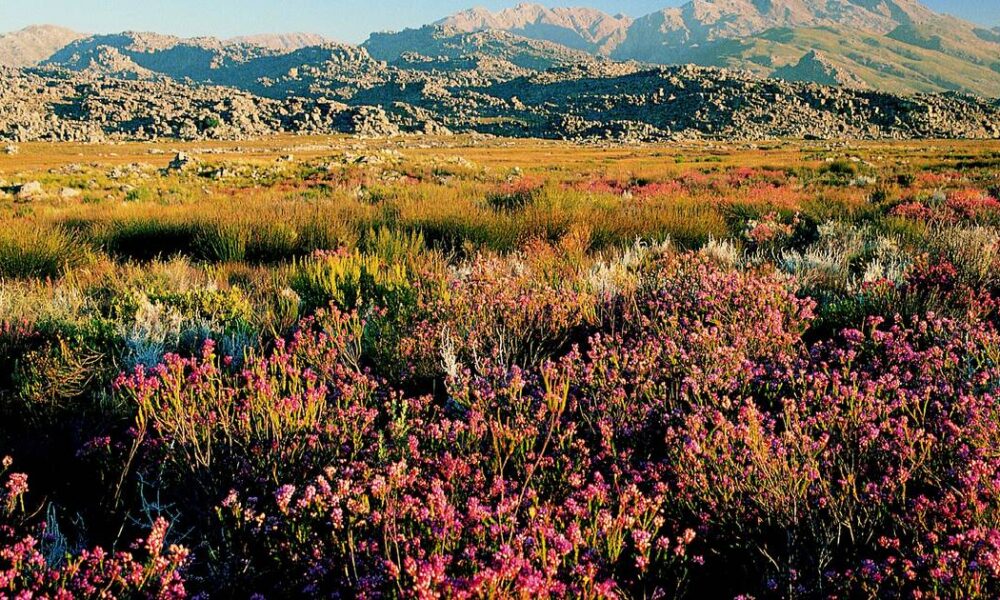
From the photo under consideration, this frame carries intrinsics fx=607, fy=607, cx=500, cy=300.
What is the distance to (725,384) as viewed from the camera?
312cm

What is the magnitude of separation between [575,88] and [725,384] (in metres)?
152

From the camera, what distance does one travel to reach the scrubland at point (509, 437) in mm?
1976

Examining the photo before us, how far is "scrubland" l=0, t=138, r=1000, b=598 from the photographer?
1976mm

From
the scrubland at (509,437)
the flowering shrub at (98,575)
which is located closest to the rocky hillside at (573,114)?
the scrubland at (509,437)

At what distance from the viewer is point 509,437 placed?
259 centimetres

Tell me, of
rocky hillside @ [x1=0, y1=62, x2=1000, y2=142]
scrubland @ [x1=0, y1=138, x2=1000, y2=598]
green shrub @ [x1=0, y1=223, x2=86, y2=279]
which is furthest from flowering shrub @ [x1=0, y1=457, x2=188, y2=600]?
rocky hillside @ [x1=0, y1=62, x2=1000, y2=142]

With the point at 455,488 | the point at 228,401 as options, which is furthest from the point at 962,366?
the point at 228,401

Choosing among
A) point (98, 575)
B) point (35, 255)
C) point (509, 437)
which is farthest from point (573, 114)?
point (98, 575)

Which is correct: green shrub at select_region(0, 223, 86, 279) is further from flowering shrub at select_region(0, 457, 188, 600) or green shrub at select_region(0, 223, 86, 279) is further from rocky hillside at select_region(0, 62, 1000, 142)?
rocky hillside at select_region(0, 62, 1000, 142)

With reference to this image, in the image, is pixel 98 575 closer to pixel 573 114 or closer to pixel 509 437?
pixel 509 437

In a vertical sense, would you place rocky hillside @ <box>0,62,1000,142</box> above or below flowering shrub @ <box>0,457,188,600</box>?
above

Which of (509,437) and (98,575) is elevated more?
(509,437)

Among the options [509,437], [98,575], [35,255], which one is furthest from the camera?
[35,255]

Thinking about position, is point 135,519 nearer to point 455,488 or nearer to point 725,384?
point 455,488
